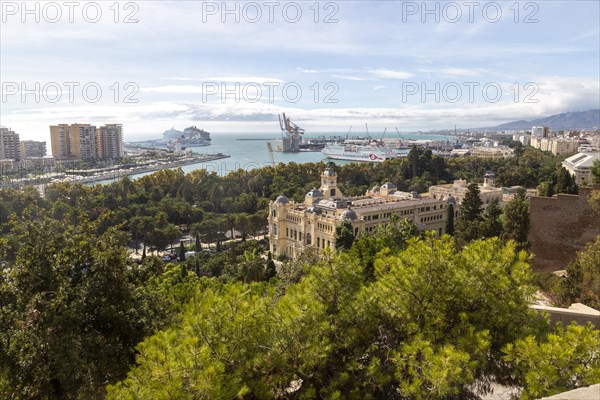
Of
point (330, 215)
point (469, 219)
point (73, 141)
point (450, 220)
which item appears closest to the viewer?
point (469, 219)

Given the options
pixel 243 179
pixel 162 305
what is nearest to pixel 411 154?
pixel 243 179

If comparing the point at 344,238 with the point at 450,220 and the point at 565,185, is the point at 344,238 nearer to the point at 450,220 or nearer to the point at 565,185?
the point at 450,220

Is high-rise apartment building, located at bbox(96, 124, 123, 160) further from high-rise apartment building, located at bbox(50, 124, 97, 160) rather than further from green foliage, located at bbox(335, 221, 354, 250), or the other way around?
green foliage, located at bbox(335, 221, 354, 250)

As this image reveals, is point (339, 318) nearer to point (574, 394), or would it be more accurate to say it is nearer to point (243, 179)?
point (574, 394)

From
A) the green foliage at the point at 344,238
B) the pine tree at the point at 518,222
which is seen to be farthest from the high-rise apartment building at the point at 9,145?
the pine tree at the point at 518,222

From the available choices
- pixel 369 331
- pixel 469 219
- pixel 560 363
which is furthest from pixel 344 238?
pixel 560 363

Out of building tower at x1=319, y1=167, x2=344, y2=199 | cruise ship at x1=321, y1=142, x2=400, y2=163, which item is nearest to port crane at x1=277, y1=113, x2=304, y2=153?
cruise ship at x1=321, y1=142, x2=400, y2=163
